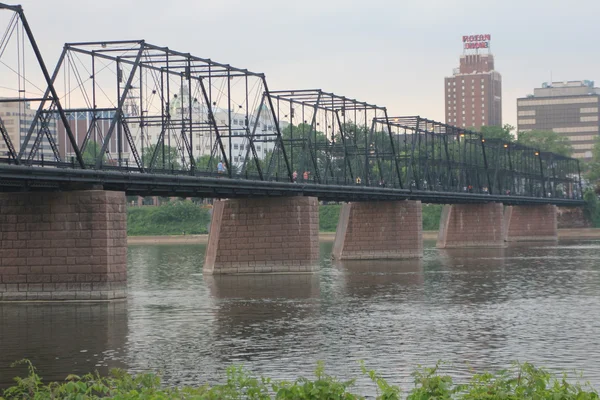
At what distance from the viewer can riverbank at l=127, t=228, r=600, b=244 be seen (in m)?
180

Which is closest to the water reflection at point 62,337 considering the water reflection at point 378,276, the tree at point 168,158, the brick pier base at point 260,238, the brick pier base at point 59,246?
the brick pier base at point 59,246

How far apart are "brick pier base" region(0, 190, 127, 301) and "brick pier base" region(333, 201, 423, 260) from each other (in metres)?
49.2

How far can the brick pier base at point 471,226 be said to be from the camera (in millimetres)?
136000

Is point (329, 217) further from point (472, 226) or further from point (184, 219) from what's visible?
point (472, 226)

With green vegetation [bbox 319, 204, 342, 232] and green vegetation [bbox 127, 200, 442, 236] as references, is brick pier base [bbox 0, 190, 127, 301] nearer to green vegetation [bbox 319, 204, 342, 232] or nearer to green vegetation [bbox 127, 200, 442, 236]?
green vegetation [bbox 127, 200, 442, 236]

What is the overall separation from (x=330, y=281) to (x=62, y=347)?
116 feet

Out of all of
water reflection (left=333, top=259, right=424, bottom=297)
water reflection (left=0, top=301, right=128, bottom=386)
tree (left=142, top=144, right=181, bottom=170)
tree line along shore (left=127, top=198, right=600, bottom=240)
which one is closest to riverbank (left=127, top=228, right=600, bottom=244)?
tree line along shore (left=127, top=198, right=600, bottom=240)

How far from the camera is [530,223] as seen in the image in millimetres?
169625

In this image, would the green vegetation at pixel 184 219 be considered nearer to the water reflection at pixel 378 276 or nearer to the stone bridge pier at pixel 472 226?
the stone bridge pier at pixel 472 226

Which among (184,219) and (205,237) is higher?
(184,219)

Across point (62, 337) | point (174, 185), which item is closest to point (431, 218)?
point (174, 185)

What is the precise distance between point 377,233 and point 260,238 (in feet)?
88.6

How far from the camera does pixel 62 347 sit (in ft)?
136

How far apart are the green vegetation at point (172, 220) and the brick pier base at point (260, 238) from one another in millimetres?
106955
